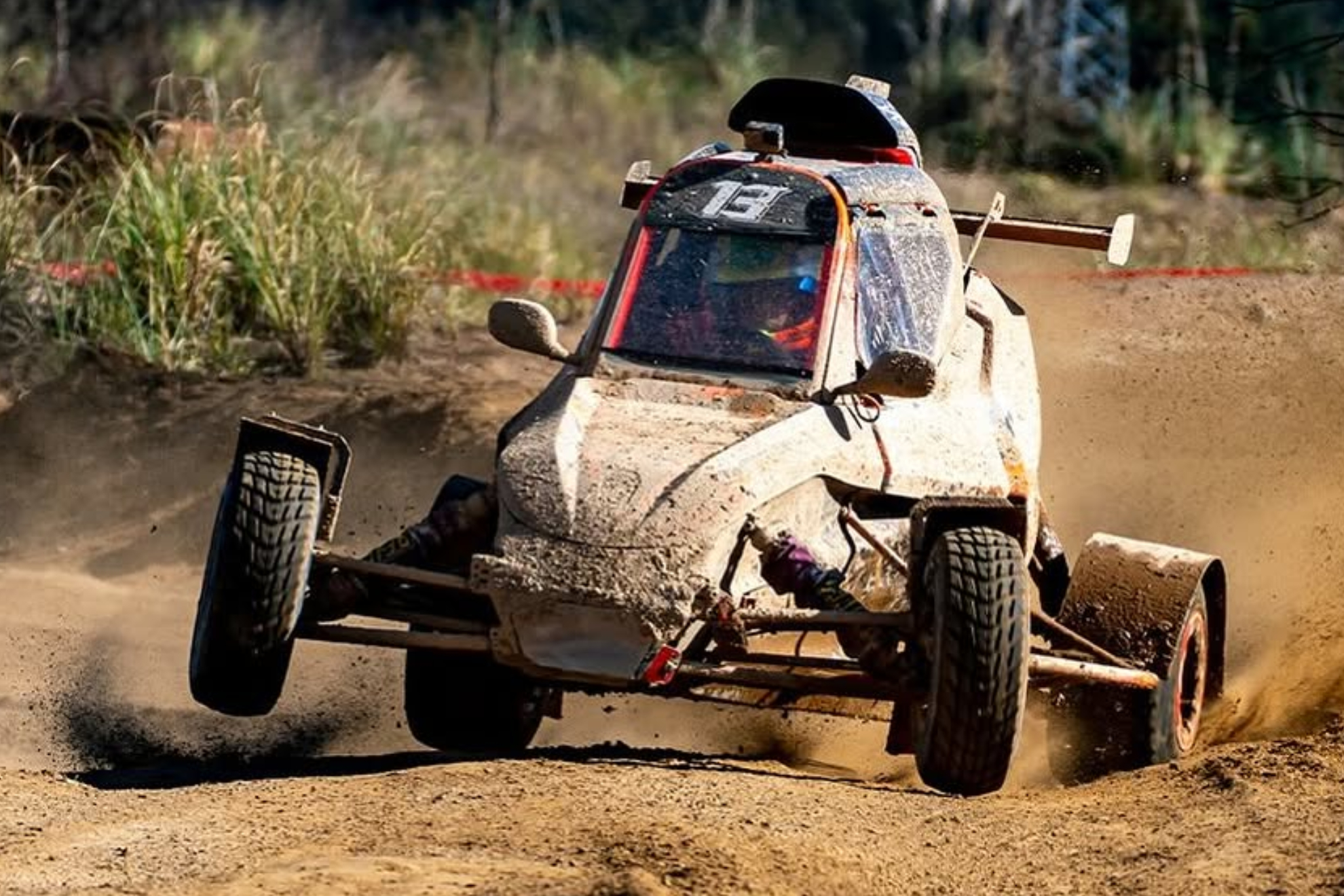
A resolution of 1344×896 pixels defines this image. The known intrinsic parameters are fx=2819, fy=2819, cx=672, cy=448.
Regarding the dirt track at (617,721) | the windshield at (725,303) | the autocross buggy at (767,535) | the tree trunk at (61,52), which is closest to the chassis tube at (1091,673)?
the autocross buggy at (767,535)

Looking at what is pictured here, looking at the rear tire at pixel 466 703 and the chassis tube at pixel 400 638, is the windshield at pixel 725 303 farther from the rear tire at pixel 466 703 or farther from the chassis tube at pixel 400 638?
the chassis tube at pixel 400 638

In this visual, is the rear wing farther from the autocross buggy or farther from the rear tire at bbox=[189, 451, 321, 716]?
the rear tire at bbox=[189, 451, 321, 716]

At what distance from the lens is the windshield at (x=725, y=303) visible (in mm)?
8805

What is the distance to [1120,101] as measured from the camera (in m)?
24.0

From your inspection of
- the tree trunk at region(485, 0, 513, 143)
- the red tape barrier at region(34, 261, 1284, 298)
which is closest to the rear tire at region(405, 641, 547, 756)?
the red tape barrier at region(34, 261, 1284, 298)

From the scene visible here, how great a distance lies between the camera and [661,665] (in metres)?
7.64

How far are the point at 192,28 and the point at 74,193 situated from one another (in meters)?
7.62

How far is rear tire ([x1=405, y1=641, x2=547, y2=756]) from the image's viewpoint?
28.9 ft

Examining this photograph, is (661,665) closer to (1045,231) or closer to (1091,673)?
(1091,673)

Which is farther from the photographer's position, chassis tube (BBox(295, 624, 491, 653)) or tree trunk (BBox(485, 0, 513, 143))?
tree trunk (BBox(485, 0, 513, 143))

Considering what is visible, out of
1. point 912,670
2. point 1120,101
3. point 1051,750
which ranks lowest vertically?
point 1120,101

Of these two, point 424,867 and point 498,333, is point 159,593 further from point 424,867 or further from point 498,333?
point 424,867

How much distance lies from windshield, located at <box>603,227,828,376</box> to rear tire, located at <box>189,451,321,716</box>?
1352 millimetres

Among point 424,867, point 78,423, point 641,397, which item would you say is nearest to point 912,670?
point 641,397
